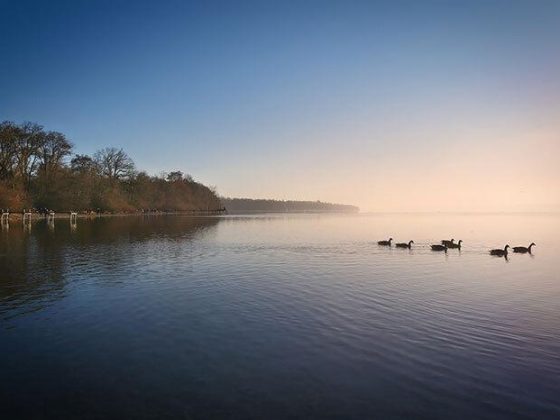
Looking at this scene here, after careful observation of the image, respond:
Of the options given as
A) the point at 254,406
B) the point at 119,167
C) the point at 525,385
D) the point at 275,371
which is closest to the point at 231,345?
the point at 275,371

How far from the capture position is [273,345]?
1214cm

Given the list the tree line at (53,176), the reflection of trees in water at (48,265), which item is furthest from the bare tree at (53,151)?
the reflection of trees in water at (48,265)

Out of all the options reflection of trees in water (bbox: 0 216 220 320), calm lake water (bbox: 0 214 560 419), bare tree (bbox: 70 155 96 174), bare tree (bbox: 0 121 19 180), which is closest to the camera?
calm lake water (bbox: 0 214 560 419)

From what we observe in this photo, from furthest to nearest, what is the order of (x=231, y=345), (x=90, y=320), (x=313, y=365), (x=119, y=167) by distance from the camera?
(x=119, y=167) → (x=90, y=320) → (x=231, y=345) → (x=313, y=365)

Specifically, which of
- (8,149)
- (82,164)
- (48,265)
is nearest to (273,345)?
(48,265)

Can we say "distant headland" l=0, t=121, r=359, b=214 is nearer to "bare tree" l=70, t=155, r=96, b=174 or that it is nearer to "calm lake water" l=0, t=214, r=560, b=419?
"bare tree" l=70, t=155, r=96, b=174

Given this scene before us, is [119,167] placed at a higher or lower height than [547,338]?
higher

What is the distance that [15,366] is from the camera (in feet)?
33.4

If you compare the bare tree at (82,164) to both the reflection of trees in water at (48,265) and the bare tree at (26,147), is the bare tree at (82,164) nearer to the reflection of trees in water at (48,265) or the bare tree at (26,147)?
the bare tree at (26,147)

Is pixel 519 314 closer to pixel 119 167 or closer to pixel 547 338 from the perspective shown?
pixel 547 338

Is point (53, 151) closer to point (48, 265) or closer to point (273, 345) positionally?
point (48, 265)

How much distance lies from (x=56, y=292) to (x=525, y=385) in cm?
1908

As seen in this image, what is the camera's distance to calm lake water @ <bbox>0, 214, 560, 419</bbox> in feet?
28.0

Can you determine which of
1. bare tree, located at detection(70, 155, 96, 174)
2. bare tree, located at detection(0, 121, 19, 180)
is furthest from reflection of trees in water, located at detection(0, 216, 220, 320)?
bare tree, located at detection(70, 155, 96, 174)
